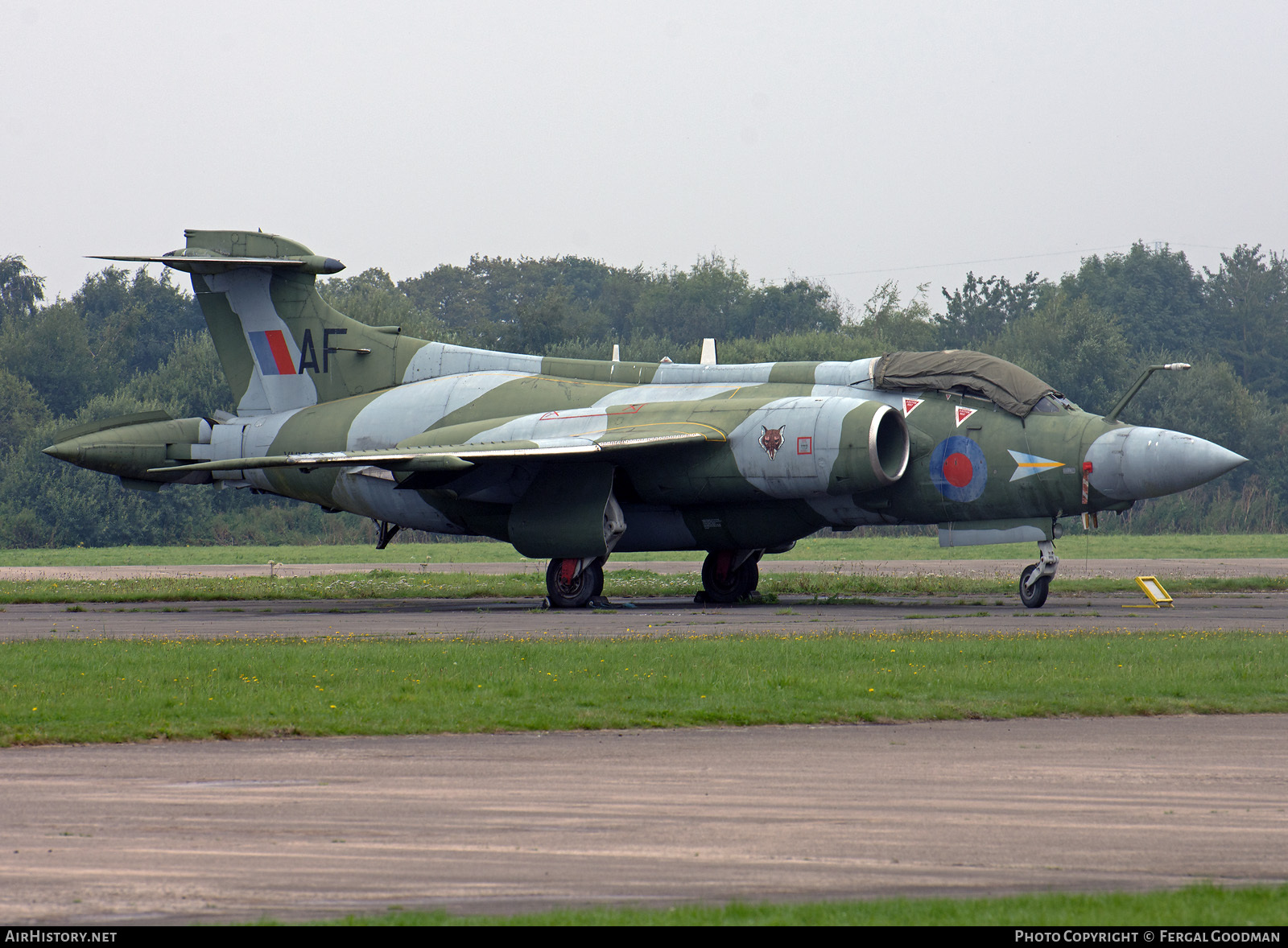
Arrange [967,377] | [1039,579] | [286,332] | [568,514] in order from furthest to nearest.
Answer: [286,332]
[568,514]
[967,377]
[1039,579]

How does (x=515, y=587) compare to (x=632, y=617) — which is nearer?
(x=632, y=617)

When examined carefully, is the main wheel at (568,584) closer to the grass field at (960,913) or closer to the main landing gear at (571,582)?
the main landing gear at (571,582)

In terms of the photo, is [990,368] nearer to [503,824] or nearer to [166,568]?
[503,824]

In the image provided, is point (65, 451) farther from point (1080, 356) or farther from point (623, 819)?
point (1080, 356)

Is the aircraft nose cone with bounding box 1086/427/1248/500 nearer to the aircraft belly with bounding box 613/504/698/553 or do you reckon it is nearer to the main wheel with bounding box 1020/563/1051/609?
the main wheel with bounding box 1020/563/1051/609

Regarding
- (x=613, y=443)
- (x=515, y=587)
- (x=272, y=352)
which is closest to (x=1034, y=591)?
(x=613, y=443)

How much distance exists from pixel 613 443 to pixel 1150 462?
780cm

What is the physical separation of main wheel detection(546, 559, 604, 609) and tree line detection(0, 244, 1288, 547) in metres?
39.9

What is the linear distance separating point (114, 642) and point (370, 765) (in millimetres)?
7674

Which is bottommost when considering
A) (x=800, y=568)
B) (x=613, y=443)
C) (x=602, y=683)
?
(x=800, y=568)

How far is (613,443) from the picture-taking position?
20.7 m

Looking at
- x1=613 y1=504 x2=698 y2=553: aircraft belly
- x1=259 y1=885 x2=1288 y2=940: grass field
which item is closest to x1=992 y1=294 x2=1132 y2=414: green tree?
x1=613 y1=504 x2=698 y2=553: aircraft belly

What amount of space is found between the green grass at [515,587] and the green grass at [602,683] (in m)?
9.32

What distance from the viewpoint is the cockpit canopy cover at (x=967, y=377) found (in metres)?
20.2
